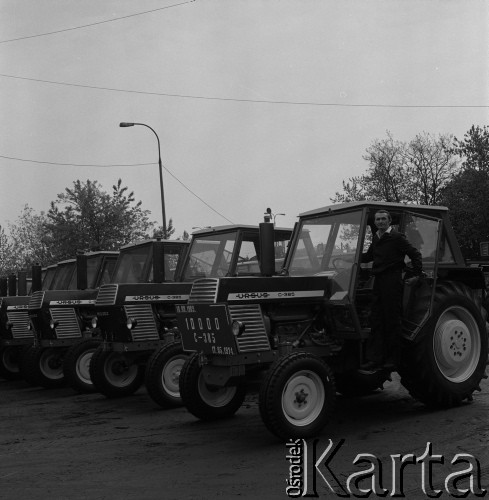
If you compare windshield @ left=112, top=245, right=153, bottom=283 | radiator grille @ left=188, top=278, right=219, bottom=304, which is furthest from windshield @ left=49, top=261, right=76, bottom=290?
radiator grille @ left=188, top=278, right=219, bottom=304

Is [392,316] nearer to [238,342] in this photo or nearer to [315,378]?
[315,378]

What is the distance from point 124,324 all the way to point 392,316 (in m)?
4.38

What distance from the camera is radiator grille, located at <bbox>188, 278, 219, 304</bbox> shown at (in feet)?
23.2

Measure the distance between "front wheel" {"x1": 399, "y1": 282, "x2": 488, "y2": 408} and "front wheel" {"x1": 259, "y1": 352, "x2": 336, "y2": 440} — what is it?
4.09 ft

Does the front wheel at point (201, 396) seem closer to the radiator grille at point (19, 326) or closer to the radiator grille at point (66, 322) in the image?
the radiator grille at point (66, 322)

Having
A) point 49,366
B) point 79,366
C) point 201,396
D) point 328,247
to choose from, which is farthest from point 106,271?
point 328,247

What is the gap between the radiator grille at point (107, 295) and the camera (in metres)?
10.5

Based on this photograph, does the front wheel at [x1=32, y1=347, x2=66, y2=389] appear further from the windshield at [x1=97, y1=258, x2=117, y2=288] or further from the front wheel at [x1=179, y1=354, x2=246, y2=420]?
the front wheel at [x1=179, y1=354, x2=246, y2=420]

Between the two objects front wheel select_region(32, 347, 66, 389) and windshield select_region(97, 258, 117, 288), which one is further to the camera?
windshield select_region(97, 258, 117, 288)

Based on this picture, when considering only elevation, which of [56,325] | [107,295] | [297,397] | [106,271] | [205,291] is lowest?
Answer: [297,397]

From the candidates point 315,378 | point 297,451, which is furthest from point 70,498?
point 315,378

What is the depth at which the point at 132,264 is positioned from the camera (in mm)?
11734

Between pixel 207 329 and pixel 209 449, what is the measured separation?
1.15 m

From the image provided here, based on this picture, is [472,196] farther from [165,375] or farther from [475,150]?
[165,375]
